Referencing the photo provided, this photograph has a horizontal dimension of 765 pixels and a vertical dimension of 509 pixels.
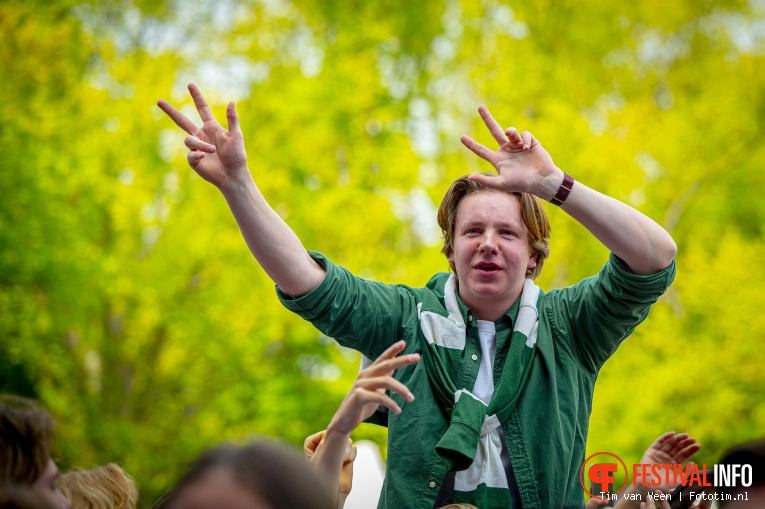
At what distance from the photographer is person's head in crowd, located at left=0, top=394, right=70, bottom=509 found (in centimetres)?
177

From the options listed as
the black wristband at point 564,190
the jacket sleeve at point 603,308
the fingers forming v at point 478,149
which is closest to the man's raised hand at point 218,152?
the fingers forming v at point 478,149

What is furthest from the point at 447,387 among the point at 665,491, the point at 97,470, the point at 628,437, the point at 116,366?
the point at 116,366

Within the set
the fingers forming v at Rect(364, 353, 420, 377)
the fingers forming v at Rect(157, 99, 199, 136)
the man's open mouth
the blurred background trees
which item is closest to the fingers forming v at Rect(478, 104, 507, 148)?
the man's open mouth

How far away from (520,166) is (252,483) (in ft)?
5.37

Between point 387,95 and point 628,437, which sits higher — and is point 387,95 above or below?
above

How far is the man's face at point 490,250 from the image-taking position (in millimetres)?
2729

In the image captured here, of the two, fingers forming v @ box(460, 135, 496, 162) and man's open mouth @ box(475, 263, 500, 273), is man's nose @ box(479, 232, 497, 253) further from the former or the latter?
fingers forming v @ box(460, 135, 496, 162)

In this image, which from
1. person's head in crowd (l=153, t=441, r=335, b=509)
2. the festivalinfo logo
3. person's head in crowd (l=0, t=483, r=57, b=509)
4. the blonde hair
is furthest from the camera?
the blonde hair

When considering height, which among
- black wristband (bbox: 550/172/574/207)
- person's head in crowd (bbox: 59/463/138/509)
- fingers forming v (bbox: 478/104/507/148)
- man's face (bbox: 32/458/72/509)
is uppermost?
fingers forming v (bbox: 478/104/507/148)

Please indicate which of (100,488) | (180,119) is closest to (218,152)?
(180,119)

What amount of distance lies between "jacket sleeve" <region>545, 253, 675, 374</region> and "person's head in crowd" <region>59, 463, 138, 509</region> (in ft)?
4.50

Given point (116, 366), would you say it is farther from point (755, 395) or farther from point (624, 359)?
point (755, 395)

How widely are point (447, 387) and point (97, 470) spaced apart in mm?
1087

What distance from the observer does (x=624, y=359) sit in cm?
1085
